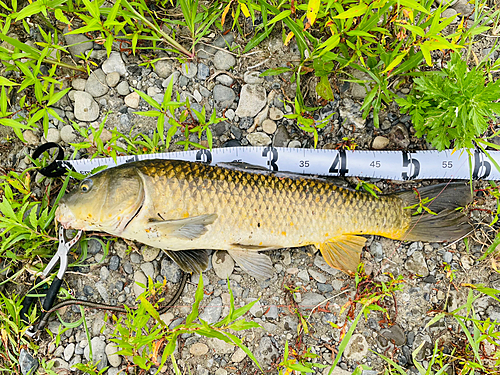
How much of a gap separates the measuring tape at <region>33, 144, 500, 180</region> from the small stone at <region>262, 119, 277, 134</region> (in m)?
0.21

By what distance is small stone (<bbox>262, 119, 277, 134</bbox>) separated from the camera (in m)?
3.73

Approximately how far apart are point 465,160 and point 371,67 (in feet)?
4.40

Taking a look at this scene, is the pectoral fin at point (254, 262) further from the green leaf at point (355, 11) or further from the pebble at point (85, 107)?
the green leaf at point (355, 11)

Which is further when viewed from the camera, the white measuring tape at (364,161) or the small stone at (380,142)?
the small stone at (380,142)

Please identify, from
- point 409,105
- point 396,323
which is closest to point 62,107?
point 409,105

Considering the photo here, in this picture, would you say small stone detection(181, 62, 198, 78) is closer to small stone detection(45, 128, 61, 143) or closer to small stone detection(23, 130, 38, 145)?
small stone detection(45, 128, 61, 143)

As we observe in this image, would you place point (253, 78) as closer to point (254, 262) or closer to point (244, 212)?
point (244, 212)

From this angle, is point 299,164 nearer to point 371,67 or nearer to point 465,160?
point 371,67

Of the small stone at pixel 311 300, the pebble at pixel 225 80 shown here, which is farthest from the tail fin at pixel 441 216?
the pebble at pixel 225 80

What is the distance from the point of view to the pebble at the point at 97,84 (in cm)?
371

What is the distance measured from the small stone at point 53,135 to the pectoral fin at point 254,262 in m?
2.13

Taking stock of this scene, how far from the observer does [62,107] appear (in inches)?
147

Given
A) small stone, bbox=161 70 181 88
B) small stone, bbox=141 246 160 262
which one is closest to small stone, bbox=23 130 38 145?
small stone, bbox=161 70 181 88

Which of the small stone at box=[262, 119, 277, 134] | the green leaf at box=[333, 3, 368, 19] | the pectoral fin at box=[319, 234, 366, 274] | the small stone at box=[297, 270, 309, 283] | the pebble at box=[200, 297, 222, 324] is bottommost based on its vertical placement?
the pebble at box=[200, 297, 222, 324]
